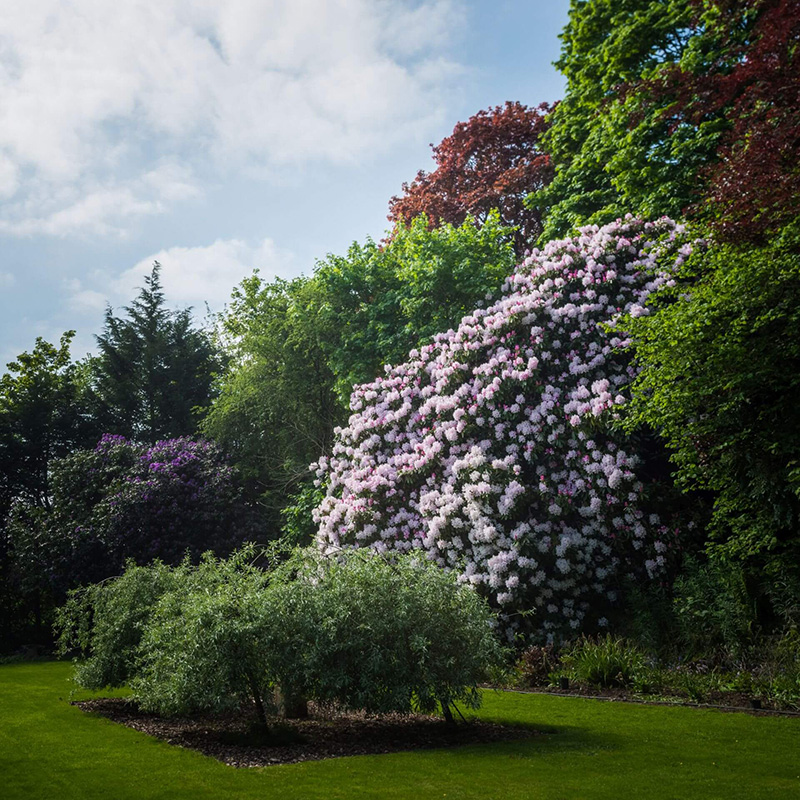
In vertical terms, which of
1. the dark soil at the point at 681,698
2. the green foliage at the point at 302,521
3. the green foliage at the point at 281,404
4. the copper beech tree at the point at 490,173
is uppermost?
the copper beech tree at the point at 490,173

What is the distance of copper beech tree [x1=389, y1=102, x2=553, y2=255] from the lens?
76.4 ft

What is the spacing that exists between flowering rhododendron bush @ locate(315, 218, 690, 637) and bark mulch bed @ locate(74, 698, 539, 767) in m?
3.45

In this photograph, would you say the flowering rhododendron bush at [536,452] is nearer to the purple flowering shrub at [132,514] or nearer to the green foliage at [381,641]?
the green foliage at [381,641]

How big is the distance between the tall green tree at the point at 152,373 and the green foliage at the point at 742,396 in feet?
66.5

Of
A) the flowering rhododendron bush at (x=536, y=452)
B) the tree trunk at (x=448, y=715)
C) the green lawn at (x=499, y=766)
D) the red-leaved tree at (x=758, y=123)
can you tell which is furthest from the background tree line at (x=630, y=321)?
the tree trunk at (x=448, y=715)

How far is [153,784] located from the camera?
18.7ft

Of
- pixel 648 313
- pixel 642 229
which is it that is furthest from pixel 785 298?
pixel 642 229

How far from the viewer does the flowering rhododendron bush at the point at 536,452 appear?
11.3 m

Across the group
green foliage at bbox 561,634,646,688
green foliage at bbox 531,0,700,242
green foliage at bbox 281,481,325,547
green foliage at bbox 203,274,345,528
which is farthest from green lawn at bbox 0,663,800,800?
green foliage at bbox 203,274,345,528

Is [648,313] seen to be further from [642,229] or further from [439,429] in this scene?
[439,429]

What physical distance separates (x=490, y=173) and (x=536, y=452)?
14.8 meters

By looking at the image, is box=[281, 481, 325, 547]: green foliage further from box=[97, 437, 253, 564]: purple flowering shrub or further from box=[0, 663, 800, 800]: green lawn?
box=[0, 663, 800, 800]: green lawn

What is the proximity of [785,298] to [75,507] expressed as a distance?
17.8m

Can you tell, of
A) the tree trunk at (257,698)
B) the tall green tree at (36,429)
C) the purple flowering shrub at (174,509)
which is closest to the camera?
the tree trunk at (257,698)
